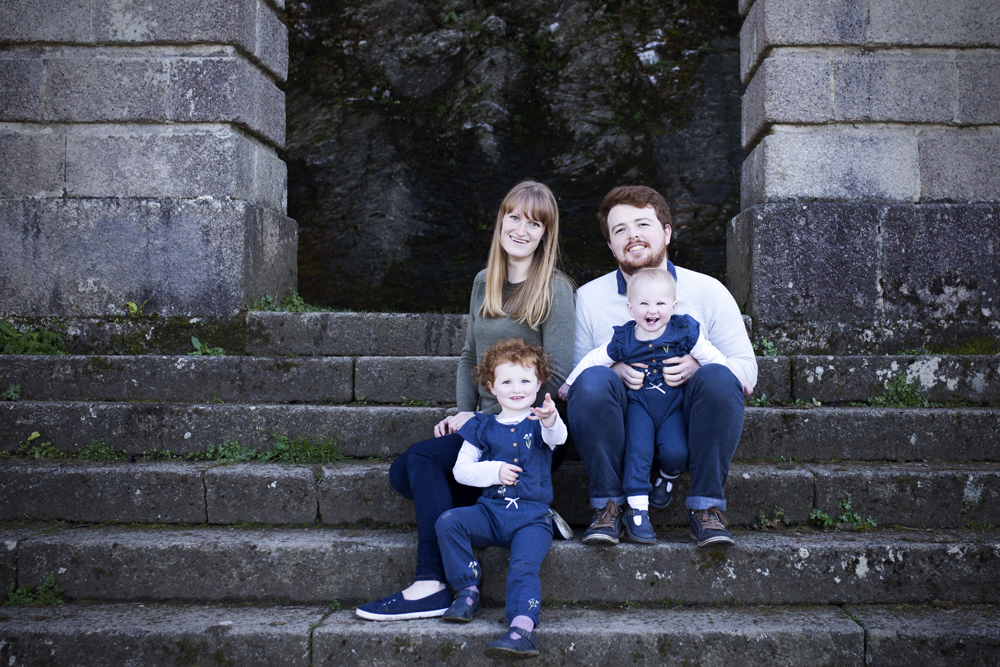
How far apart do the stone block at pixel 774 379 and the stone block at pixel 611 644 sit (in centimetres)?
140

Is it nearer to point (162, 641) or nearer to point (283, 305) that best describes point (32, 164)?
point (283, 305)

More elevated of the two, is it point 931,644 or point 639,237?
point 639,237

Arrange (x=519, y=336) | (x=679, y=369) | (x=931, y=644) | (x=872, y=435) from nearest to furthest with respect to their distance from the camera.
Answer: (x=931, y=644) → (x=679, y=369) → (x=519, y=336) → (x=872, y=435)

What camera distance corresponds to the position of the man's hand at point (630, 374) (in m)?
2.63

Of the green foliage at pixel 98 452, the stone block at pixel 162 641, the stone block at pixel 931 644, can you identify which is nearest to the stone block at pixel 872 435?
the stone block at pixel 931 644

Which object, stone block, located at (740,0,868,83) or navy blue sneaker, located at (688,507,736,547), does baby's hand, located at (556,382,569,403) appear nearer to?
navy blue sneaker, located at (688,507,736,547)

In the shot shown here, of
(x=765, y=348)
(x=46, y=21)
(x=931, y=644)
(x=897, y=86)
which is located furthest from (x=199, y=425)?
(x=897, y=86)

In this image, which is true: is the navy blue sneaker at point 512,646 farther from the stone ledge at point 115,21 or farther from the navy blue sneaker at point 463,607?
the stone ledge at point 115,21

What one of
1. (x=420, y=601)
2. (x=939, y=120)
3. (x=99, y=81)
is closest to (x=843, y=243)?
(x=939, y=120)

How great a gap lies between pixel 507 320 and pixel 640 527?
3.42 feet

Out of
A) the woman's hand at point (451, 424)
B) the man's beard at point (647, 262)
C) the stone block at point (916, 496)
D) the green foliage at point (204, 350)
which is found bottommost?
the stone block at point (916, 496)

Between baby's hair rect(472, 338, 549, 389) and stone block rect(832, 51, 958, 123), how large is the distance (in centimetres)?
279

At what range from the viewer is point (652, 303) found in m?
2.57

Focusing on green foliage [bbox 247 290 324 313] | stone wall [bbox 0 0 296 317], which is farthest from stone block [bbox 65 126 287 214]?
green foliage [bbox 247 290 324 313]
